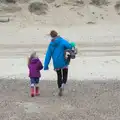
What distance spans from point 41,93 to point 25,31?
14.8 meters

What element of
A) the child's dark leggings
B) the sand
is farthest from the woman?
the sand

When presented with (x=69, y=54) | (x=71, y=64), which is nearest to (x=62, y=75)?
(x=69, y=54)

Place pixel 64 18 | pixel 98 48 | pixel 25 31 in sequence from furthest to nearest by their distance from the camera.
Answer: pixel 64 18, pixel 25 31, pixel 98 48

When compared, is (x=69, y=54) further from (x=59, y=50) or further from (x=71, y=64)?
(x=71, y=64)

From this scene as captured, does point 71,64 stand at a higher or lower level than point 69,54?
lower

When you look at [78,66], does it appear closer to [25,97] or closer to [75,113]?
[25,97]

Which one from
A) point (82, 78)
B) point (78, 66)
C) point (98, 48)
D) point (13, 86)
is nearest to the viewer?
point (13, 86)

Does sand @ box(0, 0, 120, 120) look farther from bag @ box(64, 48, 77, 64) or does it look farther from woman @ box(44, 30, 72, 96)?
bag @ box(64, 48, 77, 64)

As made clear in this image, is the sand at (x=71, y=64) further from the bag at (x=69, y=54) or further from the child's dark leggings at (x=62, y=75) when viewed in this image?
the bag at (x=69, y=54)

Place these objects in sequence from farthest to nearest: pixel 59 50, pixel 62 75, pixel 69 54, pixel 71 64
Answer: pixel 71 64
pixel 62 75
pixel 59 50
pixel 69 54

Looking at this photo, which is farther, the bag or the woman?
the woman

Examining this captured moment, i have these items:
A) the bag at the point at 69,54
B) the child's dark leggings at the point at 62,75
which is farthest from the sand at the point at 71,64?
the bag at the point at 69,54

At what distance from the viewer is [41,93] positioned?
40.8 feet

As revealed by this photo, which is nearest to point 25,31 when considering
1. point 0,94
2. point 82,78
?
point 82,78
